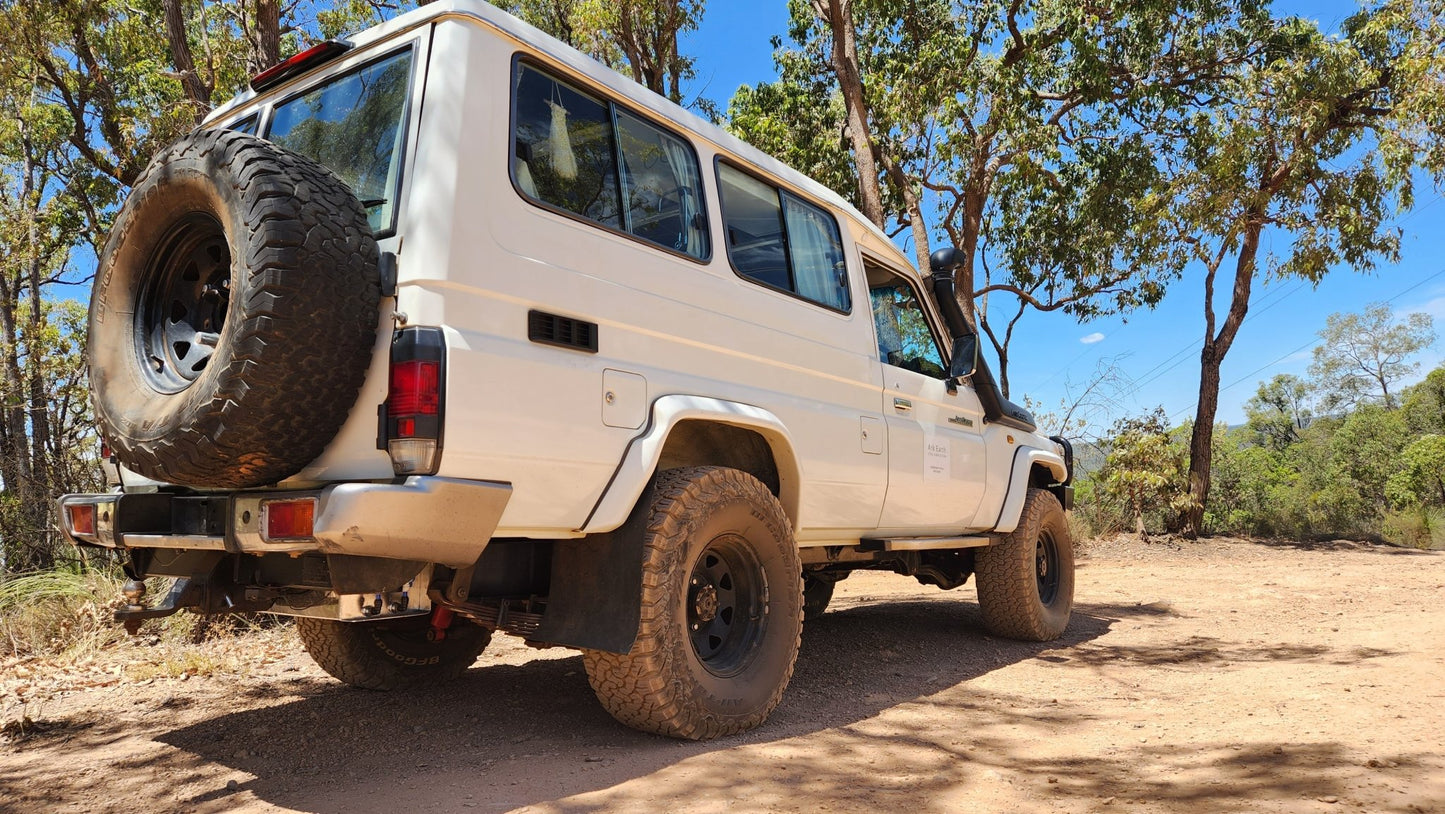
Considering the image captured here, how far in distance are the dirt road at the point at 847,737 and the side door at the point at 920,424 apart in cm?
87

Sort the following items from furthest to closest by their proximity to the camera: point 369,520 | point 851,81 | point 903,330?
1. point 851,81
2. point 903,330
3. point 369,520

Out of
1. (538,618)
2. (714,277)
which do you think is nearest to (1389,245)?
(714,277)

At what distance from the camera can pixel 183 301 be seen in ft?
10.3

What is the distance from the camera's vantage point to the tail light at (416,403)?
2.62m

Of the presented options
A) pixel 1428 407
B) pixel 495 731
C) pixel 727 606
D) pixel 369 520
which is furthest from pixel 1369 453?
pixel 369 520

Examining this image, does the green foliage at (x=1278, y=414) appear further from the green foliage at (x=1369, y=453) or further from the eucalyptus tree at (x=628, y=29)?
the eucalyptus tree at (x=628, y=29)

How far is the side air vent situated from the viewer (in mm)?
2947

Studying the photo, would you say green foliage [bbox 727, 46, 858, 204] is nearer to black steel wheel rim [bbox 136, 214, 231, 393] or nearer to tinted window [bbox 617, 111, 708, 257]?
tinted window [bbox 617, 111, 708, 257]

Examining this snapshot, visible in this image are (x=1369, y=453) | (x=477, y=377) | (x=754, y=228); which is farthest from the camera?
(x=1369, y=453)

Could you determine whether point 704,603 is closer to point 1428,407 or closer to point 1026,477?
point 1026,477

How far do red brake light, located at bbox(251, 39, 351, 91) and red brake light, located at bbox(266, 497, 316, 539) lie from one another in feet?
5.62

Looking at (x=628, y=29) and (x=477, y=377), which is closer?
(x=477, y=377)

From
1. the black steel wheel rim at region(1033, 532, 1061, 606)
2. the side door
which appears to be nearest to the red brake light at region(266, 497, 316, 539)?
the side door

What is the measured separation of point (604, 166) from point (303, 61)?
1200mm
